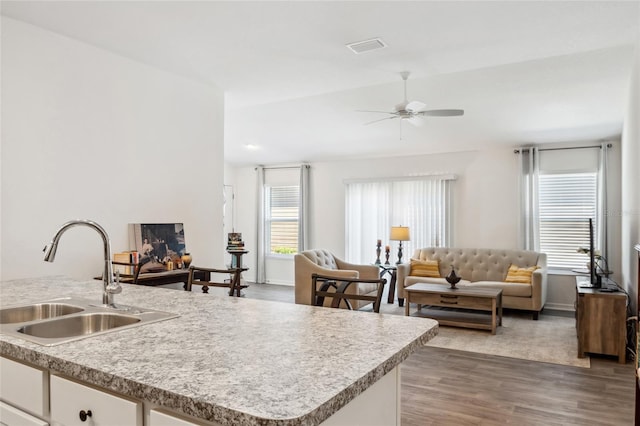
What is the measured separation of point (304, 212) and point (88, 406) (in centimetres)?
780

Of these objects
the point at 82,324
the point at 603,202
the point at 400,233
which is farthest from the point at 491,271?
the point at 82,324

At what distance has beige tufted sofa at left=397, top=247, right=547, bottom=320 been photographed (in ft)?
20.1

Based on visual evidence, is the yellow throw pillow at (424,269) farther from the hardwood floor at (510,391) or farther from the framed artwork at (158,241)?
the framed artwork at (158,241)

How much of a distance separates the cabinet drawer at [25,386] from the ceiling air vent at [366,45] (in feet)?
11.4

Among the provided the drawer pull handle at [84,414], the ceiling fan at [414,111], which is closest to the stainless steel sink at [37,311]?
the drawer pull handle at [84,414]

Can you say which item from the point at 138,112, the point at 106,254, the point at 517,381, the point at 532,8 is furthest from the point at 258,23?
the point at 517,381

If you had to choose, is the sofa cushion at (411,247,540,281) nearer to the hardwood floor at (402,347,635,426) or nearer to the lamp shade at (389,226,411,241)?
the lamp shade at (389,226,411,241)

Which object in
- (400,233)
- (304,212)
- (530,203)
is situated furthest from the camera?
(304,212)

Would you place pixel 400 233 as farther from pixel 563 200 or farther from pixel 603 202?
pixel 603 202

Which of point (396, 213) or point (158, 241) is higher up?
point (396, 213)

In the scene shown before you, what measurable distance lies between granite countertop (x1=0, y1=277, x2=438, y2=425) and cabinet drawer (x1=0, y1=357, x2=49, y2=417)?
0.04 metres

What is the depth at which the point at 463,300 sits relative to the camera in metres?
5.61

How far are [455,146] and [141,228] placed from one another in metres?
5.11

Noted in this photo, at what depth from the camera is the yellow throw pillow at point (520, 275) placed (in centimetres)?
630
